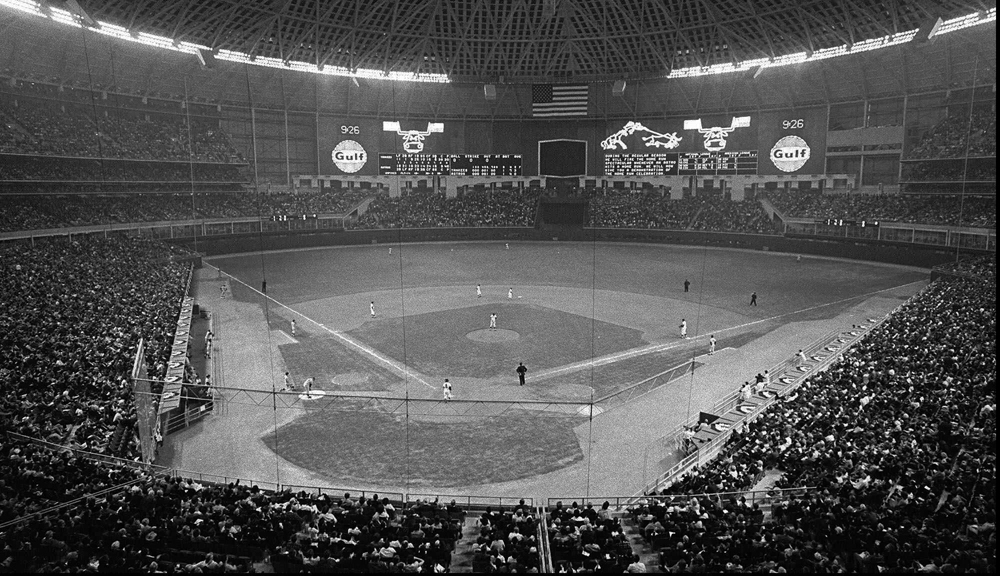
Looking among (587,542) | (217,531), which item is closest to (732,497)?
(587,542)

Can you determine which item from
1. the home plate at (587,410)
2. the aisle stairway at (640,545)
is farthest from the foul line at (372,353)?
the aisle stairway at (640,545)

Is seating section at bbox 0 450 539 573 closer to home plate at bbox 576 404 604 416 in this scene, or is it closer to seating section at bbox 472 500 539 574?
seating section at bbox 472 500 539 574

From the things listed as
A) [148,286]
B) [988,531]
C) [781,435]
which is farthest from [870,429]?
[148,286]

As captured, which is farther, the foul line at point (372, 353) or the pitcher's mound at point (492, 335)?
the pitcher's mound at point (492, 335)

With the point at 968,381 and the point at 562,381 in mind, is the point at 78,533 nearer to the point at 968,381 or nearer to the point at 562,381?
the point at 562,381

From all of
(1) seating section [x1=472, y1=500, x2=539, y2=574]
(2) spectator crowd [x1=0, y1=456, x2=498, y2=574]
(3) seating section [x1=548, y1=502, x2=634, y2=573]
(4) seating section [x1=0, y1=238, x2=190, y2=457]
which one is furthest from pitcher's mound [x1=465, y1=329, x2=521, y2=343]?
(3) seating section [x1=548, y1=502, x2=634, y2=573]

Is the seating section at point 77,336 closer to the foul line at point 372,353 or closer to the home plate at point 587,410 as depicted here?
the foul line at point 372,353
